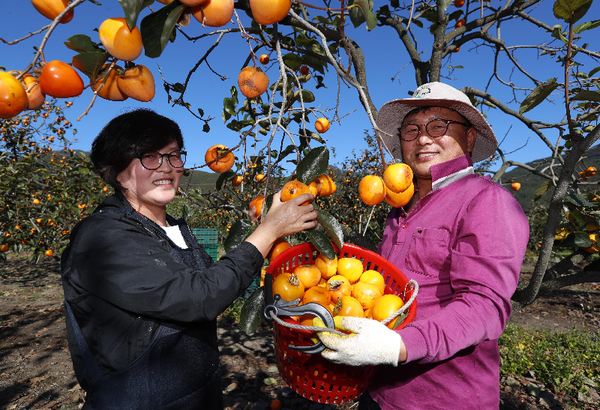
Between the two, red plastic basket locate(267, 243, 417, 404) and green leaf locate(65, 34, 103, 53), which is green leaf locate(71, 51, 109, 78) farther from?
red plastic basket locate(267, 243, 417, 404)

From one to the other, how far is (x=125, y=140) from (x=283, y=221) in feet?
2.68

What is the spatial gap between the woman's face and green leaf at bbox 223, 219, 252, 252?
14.5 inches

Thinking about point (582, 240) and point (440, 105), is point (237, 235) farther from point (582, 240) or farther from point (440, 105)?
point (582, 240)

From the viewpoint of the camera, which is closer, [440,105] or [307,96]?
[440,105]

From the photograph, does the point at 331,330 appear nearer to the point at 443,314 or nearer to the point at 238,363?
the point at 443,314

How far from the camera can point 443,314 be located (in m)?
1.00

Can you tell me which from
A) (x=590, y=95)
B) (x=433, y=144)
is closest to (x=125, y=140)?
(x=433, y=144)

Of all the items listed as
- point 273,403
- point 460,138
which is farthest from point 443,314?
point 273,403

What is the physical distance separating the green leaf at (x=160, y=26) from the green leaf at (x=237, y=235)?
2.35ft

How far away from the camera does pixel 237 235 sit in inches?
54.9

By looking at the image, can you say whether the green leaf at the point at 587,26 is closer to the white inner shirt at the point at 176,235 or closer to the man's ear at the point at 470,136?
the man's ear at the point at 470,136

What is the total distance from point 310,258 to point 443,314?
69 centimetres

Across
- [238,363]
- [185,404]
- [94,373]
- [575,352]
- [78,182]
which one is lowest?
[575,352]

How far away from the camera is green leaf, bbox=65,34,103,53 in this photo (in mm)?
940
